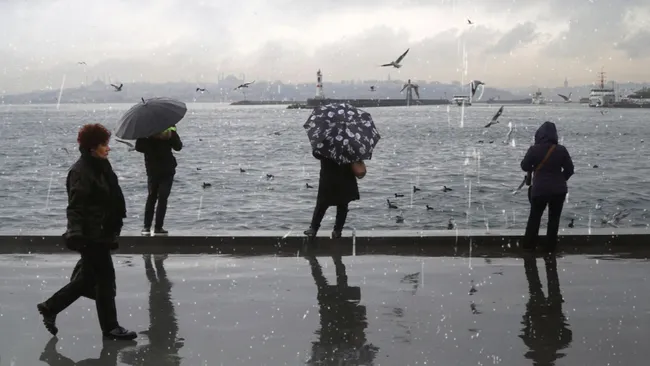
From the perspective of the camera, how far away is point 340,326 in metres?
6.07

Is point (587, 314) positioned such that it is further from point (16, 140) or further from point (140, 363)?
point (16, 140)

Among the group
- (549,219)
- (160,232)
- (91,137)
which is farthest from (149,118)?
(549,219)

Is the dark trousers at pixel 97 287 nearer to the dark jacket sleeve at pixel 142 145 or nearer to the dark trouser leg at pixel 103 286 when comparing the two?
the dark trouser leg at pixel 103 286

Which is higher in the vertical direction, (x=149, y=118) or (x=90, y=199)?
(x=149, y=118)

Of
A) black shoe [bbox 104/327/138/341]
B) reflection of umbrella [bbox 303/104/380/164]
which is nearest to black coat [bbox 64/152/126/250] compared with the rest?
black shoe [bbox 104/327/138/341]

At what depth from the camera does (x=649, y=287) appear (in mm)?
7332

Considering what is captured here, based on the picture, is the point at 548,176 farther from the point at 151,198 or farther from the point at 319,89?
the point at 319,89

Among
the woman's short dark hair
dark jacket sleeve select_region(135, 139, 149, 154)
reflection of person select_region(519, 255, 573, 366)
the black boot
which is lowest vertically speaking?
reflection of person select_region(519, 255, 573, 366)

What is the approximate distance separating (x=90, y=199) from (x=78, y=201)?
0.27ft

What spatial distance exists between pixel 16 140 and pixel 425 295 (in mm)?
100905

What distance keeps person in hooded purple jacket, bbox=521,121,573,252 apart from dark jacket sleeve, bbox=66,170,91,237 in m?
5.31

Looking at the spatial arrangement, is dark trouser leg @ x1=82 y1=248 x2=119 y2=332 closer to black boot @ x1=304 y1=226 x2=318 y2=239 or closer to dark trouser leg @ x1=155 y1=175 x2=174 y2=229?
black boot @ x1=304 y1=226 x2=318 y2=239

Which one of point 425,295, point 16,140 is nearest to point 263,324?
point 425,295

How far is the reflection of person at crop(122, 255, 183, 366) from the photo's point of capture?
5289 millimetres
